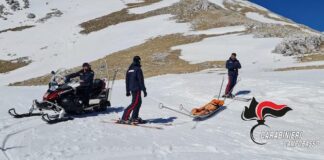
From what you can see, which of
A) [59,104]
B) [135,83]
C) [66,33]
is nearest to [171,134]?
[135,83]

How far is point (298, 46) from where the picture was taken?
34812mm

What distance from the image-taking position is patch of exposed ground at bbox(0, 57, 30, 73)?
154 feet

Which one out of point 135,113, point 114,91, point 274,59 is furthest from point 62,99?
point 274,59

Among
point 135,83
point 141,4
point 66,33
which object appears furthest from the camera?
point 141,4

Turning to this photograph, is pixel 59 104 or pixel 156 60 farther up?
pixel 59 104

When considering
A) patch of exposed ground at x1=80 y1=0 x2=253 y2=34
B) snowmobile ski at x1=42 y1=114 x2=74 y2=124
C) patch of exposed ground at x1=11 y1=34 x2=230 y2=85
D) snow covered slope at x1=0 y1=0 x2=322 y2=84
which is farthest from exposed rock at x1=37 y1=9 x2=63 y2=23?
snowmobile ski at x1=42 y1=114 x2=74 y2=124

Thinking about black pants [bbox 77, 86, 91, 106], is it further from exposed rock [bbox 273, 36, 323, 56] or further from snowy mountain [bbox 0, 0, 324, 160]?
exposed rock [bbox 273, 36, 323, 56]

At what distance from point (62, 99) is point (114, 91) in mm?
9908

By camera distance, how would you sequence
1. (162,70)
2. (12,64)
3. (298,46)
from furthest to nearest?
(12,64) < (298,46) < (162,70)

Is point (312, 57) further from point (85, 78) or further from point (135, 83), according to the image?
point (135, 83)

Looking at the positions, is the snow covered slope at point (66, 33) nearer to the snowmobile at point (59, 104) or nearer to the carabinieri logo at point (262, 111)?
the carabinieri logo at point (262, 111)

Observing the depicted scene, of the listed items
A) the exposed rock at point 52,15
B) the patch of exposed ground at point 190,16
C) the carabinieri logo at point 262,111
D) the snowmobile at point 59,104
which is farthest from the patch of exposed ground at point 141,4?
the carabinieri logo at point 262,111

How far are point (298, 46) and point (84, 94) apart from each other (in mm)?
25048

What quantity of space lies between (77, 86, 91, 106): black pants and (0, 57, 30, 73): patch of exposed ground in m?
34.4
